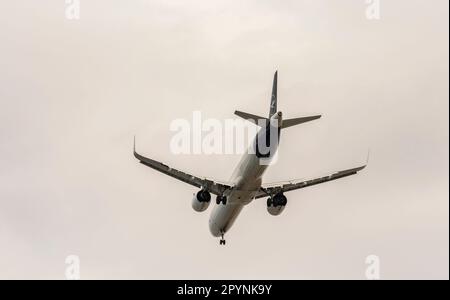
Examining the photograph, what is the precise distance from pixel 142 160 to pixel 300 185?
16000mm

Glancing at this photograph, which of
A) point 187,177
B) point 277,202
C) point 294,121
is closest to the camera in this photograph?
point 294,121

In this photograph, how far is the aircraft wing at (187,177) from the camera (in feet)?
224

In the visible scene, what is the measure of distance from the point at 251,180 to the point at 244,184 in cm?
101

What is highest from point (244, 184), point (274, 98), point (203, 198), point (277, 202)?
point (274, 98)

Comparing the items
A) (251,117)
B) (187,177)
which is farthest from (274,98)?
(187,177)

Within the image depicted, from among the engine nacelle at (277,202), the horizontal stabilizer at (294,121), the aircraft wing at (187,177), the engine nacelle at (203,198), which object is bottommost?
the engine nacelle at (203,198)

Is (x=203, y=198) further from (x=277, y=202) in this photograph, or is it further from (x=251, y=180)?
(x=277, y=202)

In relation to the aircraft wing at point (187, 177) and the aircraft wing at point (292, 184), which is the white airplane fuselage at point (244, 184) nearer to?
the aircraft wing at point (187, 177)

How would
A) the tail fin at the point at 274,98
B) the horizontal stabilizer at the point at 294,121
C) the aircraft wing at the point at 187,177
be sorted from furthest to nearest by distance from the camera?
1. the tail fin at the point at 274,98
2. the aircraft wing at the point at 187,177
3. the horizontal stabilizer at the point at 294,121

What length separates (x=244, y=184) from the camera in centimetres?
6938

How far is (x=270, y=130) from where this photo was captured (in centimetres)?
6462

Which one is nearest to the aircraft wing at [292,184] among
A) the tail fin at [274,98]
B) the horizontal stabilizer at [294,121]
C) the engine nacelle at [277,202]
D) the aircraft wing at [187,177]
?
the engine nacelle at [277,202]
